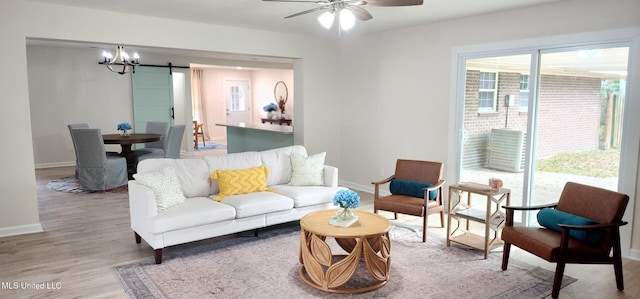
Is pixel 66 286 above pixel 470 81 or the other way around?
the other way around

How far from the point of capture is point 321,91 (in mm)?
6676

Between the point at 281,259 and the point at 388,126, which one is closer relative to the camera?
the point at 281,259

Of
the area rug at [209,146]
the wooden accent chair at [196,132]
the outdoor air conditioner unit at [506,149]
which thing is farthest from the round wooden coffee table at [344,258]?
the wooden accent chair at [196,132]

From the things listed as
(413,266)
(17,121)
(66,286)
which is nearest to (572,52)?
(413,266)

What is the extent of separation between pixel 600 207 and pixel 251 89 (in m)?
11.7

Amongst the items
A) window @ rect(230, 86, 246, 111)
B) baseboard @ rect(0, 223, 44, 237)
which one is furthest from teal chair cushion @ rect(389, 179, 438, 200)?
window @ rect(230, 86, 246, 111)

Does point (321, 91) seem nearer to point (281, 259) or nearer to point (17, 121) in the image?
point (281, 259)

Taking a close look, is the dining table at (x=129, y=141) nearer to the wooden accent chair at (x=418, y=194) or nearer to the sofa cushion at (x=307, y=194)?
the sofa cushion at (x=307, y=194)

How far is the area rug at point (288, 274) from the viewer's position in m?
3.09

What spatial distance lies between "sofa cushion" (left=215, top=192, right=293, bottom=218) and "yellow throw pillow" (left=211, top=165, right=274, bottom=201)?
74 mm

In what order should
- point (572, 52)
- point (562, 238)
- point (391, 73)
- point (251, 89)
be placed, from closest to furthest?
point (562, 238) < point (572, 52) < point (391, 73) < point (251, 89)

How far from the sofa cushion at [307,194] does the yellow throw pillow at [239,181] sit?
191 mm

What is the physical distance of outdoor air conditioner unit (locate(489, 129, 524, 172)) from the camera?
467 cm

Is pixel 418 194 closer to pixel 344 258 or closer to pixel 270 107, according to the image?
pixel 344 258
